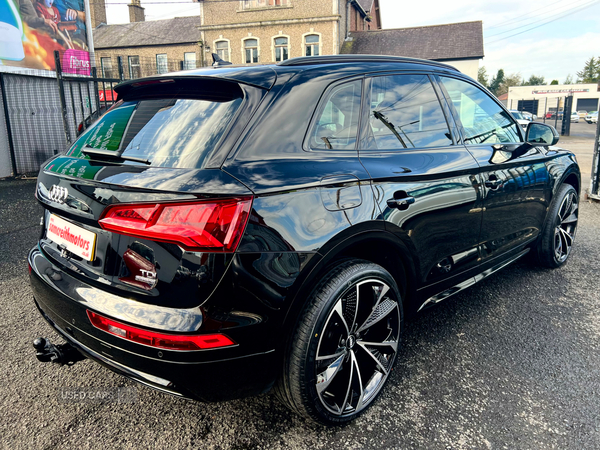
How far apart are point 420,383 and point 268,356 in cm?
111

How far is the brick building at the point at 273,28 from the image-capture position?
3269 cm

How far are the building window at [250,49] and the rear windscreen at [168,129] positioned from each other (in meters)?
35.1

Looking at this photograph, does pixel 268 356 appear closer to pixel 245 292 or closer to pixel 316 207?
pixel 245 292

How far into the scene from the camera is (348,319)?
80.7 inches

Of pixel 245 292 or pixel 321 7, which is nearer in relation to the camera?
pixel 245 292

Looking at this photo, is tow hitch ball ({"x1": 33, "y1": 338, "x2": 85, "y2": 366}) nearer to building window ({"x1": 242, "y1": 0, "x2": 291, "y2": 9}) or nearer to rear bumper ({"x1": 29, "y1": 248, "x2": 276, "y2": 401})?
rear bumper ({"x1": 29, "y1": 248, "x2": 276, "y2": 401})

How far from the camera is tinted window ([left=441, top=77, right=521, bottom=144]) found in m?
2.94

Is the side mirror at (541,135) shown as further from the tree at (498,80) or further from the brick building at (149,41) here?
the tree at (498,80)

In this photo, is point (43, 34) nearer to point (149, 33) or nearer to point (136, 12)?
point (149, 33)

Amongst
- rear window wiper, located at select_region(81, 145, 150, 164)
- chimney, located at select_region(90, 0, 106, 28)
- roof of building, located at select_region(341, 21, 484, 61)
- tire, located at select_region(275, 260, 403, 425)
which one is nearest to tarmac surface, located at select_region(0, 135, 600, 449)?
tire, located at select_region(275, 260, 403, 425)

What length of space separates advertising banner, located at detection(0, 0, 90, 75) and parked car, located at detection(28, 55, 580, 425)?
1079 cm

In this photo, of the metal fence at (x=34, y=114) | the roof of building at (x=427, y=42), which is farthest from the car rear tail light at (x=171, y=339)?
the roof of building at (x=427, y=42)

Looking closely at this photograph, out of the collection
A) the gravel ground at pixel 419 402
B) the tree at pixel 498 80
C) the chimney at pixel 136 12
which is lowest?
the gravel ground at pixel 419 402

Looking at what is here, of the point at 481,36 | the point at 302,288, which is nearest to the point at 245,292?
the point at 302,288
